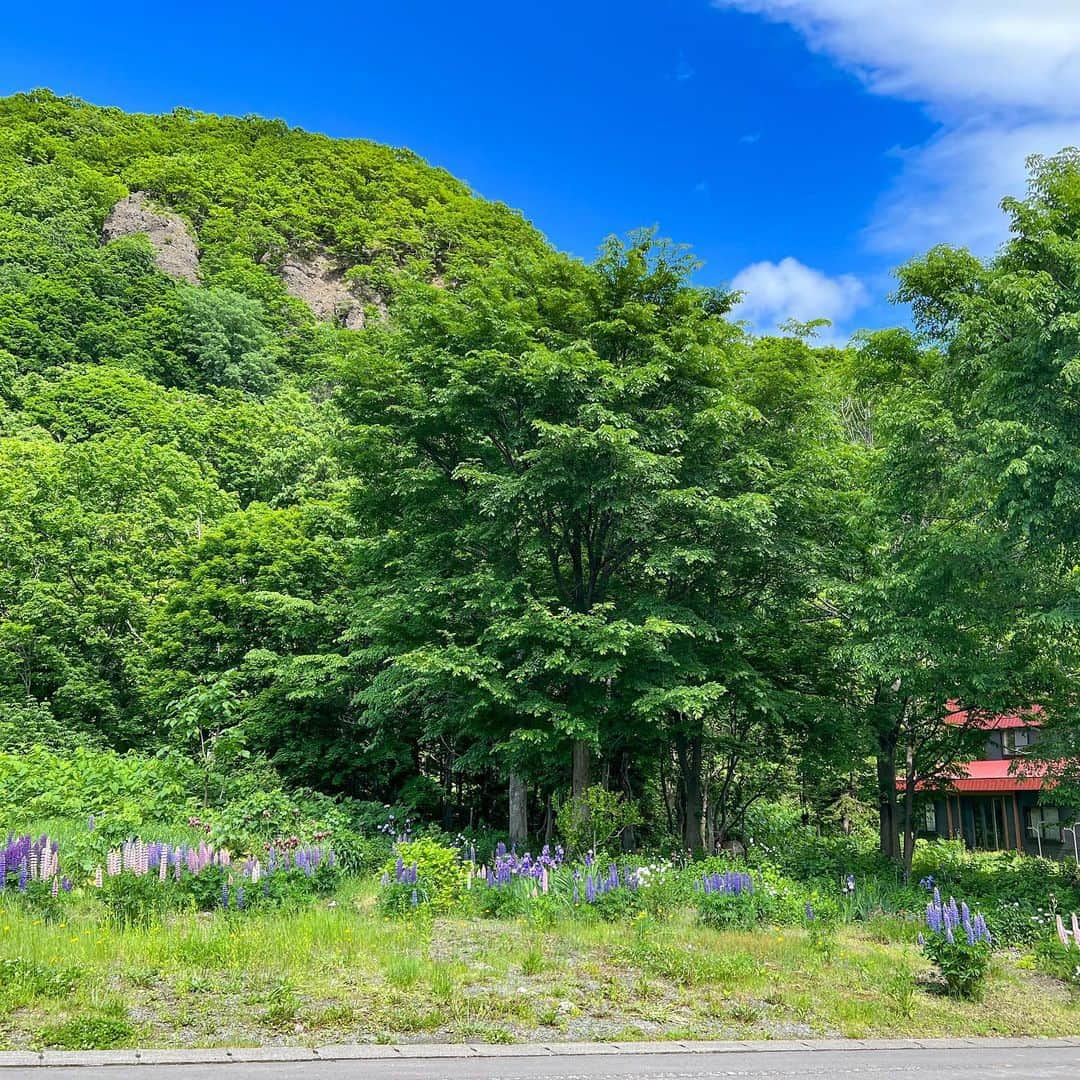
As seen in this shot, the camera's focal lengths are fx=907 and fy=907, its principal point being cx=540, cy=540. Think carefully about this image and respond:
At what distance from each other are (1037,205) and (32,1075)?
15.4 meters

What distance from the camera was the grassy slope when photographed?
6133 millimetres

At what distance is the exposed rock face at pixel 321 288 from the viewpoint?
69438mm

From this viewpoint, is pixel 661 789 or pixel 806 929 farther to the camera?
pixel 661 789

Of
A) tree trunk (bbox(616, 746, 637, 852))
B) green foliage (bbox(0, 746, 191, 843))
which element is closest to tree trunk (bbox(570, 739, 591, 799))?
tree trunk (bbox(616, 746, 637, 852))

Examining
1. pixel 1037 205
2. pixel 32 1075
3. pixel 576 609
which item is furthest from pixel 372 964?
pixel 1037 205

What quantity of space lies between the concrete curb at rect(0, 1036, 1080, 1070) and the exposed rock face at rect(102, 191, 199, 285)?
2558 inches

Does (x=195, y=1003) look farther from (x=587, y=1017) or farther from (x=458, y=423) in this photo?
(x=458, y=423)

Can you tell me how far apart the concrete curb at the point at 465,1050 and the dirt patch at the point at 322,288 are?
65379mm

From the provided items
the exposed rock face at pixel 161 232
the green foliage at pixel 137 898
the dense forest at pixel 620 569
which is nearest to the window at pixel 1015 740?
the dense forest at pixel 620 569

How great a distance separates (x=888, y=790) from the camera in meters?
16.2

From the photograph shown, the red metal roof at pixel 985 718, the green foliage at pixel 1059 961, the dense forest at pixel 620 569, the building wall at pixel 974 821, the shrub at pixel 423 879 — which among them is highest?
the dense forest at pixel 620 569

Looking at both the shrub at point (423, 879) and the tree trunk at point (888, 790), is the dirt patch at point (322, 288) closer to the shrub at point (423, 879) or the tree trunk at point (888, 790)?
the tree trunk at point (888, 790)

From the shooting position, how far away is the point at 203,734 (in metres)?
18.5

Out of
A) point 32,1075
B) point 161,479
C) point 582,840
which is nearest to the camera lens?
point 32,1075
